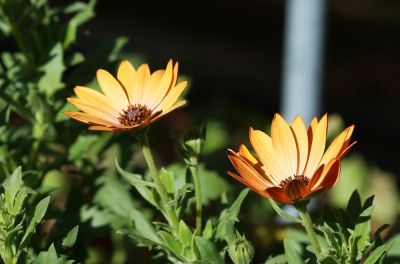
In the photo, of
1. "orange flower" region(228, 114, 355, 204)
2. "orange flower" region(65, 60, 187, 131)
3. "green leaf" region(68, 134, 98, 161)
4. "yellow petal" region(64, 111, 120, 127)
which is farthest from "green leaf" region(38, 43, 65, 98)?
"orange flower" region(228, 114, 355, 204)

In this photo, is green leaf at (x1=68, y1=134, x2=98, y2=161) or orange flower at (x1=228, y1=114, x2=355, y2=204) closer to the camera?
orange flower at (x1=228, y1=114, x2=355, y2=204)

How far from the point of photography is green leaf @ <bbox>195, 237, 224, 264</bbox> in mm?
1134

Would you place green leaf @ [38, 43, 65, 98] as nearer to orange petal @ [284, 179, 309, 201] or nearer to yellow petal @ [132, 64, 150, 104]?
yellow petal @ [132, 64, 150, 104]

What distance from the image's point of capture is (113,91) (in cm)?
126

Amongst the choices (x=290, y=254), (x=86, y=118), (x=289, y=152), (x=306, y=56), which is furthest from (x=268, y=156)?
(x=306, y=56)

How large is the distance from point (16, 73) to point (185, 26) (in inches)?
127

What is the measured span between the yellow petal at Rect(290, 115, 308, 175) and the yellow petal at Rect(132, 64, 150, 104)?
22 centimetres

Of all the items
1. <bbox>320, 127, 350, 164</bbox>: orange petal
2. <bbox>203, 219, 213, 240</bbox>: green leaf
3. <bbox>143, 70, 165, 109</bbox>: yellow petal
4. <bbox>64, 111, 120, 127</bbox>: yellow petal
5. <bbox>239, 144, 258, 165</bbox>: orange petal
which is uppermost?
<bbox>143, 70, 165, 109</bbox>: yellow petal

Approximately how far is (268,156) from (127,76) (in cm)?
25

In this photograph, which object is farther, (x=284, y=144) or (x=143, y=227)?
(x=143, y=227)

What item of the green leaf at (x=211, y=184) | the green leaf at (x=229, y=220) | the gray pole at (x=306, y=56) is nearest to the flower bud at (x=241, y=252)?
the green leaf at (x=229, y=220)

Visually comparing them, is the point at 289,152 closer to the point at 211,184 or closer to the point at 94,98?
the point at 94,98

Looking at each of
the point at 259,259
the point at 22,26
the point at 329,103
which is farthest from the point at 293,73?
the point at 329,103

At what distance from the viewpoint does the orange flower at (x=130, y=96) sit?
119cm
